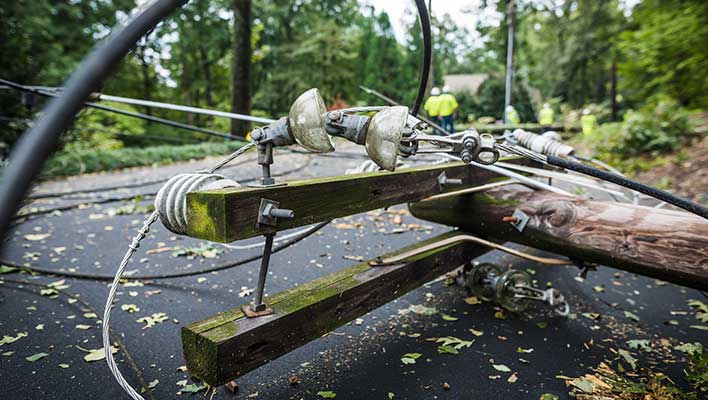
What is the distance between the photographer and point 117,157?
38.0ft

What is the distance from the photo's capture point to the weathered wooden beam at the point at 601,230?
2.00m

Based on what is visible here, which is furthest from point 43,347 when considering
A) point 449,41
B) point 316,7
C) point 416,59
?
point 449,41

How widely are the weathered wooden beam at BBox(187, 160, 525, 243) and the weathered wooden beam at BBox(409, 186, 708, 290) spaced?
50cm

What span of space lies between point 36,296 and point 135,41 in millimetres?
3247

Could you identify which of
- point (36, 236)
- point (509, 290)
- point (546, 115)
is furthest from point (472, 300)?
point (546, 115)

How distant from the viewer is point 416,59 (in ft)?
97.5

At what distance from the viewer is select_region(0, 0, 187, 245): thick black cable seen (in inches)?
20.3

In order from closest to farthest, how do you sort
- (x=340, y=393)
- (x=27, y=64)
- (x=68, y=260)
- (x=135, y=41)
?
(x=135, y=41) → (x=340, y=393) → (x=68, y=260) → (x=27, y=64)

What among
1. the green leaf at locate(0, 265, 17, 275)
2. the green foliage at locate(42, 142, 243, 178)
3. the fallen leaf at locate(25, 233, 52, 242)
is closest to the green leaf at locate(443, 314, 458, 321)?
the green leaf at locate(0, 265, 17, 275)

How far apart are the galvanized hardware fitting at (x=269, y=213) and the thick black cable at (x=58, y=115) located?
977 mm

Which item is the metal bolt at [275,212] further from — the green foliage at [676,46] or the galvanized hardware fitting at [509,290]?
the green foliage at [676,46]

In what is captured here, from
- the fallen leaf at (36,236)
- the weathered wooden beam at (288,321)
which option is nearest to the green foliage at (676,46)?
the weathered wooden beam at (288,321)

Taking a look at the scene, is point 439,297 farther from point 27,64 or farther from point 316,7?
point 316,7

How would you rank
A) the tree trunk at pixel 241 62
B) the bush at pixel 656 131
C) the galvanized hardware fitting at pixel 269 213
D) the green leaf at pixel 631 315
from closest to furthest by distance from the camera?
the galvanized hardware fitting at pixel 269 213 < the green leaf at pixel 631 315 < the bush at pixel 656 131 < the tree trunk at pixel 241 62
